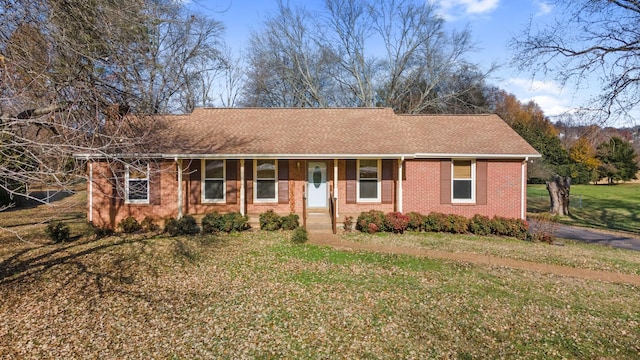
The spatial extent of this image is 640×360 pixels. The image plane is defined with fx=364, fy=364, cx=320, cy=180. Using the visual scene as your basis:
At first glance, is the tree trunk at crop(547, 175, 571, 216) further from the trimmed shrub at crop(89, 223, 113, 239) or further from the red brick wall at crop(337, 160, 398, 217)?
the trimmed shrub at crop(89, 223, 113, 239)

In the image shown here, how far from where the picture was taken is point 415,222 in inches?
537

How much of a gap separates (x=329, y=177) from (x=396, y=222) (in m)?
3.30

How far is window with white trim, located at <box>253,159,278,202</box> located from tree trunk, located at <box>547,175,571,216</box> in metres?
17.3

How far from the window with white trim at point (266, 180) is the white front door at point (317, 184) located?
136 centimetres

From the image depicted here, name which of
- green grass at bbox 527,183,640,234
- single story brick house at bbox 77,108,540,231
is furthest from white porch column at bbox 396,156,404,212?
green grass at bbox 527,183,640,234

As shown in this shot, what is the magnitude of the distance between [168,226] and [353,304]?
849cm

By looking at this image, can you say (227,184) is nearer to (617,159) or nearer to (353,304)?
(353,304)

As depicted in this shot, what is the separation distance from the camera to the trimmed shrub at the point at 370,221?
13164 millimetres

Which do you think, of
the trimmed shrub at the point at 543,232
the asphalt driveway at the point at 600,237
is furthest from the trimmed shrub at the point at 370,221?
Answer: the asphalt driveway at the point at 600,237

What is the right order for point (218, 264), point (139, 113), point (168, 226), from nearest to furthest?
point (139, 113)
point (218, 264)
point (168, 226)

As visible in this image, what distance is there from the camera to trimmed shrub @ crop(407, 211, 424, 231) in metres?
13.7

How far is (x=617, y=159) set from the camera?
4266 cm

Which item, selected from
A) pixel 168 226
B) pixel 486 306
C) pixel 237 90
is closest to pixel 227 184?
pixel 168 226

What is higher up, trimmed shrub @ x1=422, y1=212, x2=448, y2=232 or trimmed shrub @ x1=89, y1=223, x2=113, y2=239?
trimmed shrub @ x1=422, y1=212, x2=448, y2=232
